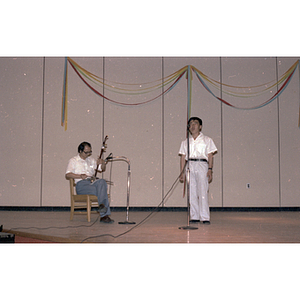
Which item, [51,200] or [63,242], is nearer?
[63,242]

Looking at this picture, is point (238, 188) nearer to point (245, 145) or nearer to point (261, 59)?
point (245, 145)

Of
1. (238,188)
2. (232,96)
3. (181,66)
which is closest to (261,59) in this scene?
(232,96)

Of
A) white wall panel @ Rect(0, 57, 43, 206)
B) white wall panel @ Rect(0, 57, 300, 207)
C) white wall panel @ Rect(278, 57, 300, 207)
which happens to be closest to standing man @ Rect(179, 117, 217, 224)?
white wall panel @ Rect(0, 57, 300, 207)

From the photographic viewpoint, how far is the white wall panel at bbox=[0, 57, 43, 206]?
22.8ft

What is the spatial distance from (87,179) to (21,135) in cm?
283

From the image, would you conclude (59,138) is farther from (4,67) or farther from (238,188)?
(238,188)

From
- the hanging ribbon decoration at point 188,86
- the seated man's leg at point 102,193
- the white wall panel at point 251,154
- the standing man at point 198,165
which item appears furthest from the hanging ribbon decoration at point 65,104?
the standing man at point 198,165

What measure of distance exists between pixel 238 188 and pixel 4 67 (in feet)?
17.0

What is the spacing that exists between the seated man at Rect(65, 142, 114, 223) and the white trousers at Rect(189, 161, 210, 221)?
105cm

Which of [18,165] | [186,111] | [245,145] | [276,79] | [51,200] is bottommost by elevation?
[51,200]

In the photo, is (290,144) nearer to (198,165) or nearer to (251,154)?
(251,154)

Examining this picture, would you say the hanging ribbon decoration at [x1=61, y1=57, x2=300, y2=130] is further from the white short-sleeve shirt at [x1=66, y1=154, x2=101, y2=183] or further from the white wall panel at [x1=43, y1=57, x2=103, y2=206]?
the white short-sleeve shirt at [x1=66, y1=154, x2=101, y2=183]

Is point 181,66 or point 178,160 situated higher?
point 181,66

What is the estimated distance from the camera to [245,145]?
6.93 m
